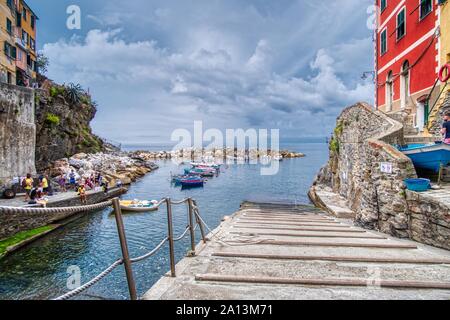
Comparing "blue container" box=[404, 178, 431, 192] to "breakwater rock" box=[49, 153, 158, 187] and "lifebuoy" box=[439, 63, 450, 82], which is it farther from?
"breakwater rock" box=[49, 153, 158, 187]

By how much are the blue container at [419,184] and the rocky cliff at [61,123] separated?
1373 inches

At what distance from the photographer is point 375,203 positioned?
357 inches

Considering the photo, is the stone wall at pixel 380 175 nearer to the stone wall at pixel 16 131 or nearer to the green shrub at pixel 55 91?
the stone wall at pixel 16 131

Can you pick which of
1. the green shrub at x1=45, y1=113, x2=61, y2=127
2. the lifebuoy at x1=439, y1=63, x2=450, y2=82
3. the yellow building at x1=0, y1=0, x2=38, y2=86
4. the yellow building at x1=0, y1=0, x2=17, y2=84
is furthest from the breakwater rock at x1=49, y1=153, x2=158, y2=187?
the lifebuoy at x1=439, y1=63, x2=450, y2=82

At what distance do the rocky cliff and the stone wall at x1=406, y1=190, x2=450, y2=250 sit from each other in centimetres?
3493

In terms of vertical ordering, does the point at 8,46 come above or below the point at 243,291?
above

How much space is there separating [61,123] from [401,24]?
127 feet

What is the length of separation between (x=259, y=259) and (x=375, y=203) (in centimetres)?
625

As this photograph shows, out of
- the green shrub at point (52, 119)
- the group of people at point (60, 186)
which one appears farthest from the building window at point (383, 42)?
the green shrub at point (52, 119)

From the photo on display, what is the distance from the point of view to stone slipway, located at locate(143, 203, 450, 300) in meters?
3.35

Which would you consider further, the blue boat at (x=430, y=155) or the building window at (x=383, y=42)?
the building window at (x=383, y=42)

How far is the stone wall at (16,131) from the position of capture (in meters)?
20.7
